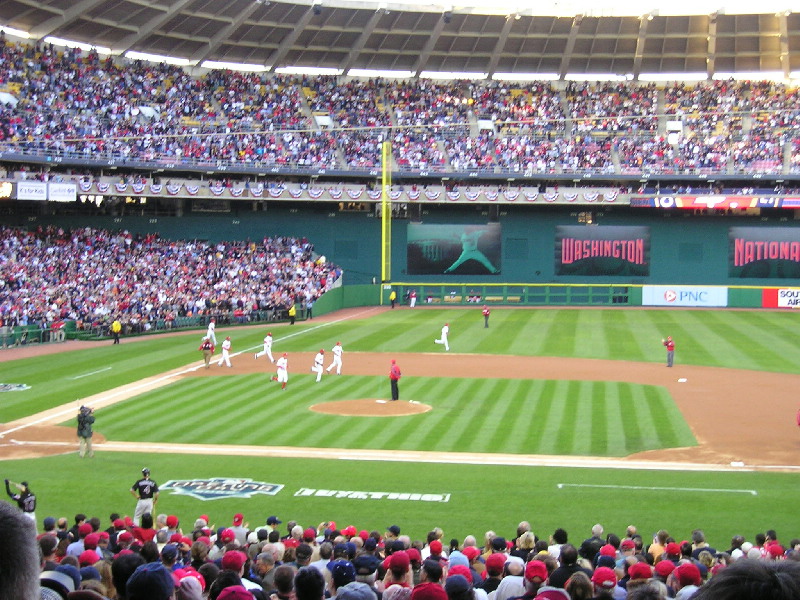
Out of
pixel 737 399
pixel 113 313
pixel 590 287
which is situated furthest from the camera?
pixel 590 287

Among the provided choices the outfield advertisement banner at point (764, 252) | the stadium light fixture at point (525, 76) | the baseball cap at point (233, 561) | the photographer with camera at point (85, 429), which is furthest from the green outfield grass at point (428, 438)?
the stadium light fixture at point (525, 76)

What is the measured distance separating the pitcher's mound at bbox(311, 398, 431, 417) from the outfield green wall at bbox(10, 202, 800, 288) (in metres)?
39.8

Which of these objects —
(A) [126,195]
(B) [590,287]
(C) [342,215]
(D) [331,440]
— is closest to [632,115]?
(B) [590,287]

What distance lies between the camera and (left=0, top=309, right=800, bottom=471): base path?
73.0 feet

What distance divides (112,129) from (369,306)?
21.3 metres

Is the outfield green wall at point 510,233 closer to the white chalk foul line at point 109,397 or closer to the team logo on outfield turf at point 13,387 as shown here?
the white chalk foul line at point 109,397

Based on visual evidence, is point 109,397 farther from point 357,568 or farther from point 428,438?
point 357,568

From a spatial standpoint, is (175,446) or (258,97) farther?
(258,97)

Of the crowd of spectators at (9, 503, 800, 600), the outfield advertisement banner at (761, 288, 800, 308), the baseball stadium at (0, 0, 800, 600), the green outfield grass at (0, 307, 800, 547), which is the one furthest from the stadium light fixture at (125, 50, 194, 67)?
the crowd of spectators at (9, 503, 800, 600)

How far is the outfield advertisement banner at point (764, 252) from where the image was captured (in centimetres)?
6612

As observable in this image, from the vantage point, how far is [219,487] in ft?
64.4

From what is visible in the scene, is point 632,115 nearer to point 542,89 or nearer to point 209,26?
point 542,89

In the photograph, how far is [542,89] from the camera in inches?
2945

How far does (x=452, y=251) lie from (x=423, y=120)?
433 inches
